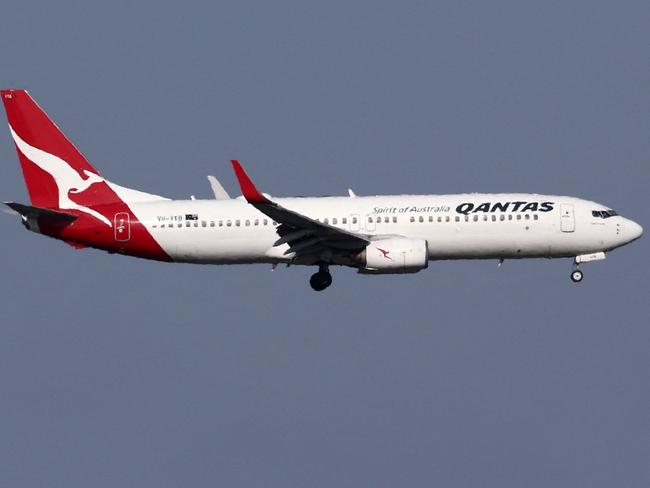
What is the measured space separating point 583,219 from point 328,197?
10.7m

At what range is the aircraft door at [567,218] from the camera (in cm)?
6600

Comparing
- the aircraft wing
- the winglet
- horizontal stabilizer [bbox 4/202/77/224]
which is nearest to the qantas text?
the aircraft wing

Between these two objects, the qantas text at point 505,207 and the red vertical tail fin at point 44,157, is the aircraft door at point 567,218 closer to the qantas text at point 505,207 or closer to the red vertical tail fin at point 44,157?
the qantas text at point 505,207

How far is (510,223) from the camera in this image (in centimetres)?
6562

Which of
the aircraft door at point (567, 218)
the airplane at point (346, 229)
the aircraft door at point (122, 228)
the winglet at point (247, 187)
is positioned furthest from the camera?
the aircraft door at point (122, 228)

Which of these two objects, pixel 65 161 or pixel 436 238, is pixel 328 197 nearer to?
pixel 436 238

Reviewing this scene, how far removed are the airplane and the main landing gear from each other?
0.14 ft

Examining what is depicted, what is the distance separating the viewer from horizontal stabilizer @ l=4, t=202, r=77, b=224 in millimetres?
65562

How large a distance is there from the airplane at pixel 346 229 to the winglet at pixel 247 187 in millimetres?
3148

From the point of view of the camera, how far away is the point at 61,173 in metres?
68.8

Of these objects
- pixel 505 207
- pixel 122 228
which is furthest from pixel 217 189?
pixel 505 207

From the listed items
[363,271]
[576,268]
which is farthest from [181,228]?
[576,268]

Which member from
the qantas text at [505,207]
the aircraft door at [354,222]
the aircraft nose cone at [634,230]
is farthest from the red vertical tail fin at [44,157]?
the aircraft nose cone at [634,230]

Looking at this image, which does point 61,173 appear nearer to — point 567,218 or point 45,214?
point 45,214
